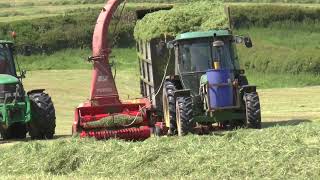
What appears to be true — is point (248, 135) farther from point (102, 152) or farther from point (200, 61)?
point (200, 61)

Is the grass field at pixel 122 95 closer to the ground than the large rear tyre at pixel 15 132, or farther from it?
closer to the ground

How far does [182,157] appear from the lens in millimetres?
9586

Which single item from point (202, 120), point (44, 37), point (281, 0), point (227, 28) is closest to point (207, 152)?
point (202, 120)

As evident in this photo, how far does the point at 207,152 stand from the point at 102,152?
155 cm

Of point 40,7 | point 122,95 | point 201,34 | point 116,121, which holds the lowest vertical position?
point 122,95

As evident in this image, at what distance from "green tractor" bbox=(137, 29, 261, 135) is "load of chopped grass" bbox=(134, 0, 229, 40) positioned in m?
0.26

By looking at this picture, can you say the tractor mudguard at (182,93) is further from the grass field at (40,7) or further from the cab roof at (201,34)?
the grass field at (40,7)

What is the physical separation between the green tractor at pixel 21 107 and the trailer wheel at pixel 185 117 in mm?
3129

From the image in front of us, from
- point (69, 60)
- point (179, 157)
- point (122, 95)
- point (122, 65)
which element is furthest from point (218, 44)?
point (69, 60)

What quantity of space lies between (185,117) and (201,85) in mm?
846

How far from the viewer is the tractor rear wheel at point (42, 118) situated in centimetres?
1487

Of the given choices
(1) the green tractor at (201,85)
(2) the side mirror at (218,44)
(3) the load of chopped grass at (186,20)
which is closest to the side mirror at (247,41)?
(1) the green tractor at (201,85)

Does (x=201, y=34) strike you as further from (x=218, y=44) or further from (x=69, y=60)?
(x=69, y=60)

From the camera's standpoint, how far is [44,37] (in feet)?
138
